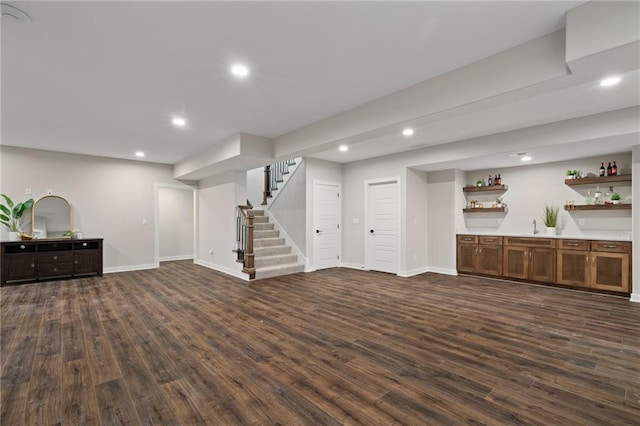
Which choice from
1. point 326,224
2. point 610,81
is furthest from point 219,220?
point 610,81

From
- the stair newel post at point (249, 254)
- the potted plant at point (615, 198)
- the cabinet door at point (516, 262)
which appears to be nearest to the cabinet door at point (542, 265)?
the cabinet door at point (516, 262)

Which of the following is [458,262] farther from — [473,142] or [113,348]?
[113,348]

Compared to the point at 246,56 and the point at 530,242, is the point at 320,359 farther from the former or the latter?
the point at 530,242

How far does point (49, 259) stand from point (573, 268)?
9.88 meters

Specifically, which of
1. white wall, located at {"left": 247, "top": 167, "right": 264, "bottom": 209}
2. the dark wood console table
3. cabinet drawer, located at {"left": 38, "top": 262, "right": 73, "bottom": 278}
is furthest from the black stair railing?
cabinet drawer, located at {"left": 38, "top": 262, "right": 73, "bottom": 278}

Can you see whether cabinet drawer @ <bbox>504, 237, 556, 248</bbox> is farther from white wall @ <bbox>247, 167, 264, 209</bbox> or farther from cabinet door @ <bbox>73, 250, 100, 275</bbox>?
cabinet door @ <bbox>73, 250, 100, 275</bbox>

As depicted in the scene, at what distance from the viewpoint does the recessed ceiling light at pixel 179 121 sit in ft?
14.6

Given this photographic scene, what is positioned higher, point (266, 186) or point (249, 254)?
point (266, 186)

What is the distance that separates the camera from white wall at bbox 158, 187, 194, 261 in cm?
903

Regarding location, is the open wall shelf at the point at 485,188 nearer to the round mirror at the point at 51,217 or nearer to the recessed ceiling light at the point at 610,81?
the recessed ceiling light at the point at 610,81

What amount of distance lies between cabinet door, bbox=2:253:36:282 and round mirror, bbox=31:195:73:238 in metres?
0.60

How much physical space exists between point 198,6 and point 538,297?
577 centimetres

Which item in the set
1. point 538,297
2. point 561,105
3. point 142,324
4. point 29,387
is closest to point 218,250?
point 142,324

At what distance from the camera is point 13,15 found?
2178mm
